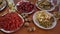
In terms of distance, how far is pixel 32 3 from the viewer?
1.37 metres

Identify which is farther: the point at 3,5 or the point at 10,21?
the point at 3,5

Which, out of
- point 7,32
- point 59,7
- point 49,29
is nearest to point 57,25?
point 49,29

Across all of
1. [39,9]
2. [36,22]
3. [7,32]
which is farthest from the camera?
[39,9]

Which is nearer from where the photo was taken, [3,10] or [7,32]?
[7,32]

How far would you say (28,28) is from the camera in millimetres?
1188

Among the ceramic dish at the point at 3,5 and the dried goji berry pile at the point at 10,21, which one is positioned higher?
the ceramic dish at the point at 3,5

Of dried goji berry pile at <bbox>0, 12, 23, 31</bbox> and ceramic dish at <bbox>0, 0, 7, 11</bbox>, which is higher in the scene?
ceramic dish at <bbox>0, 0, 7, 11</bbox>

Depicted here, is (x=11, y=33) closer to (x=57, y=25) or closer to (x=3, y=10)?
(x=3, y=10)

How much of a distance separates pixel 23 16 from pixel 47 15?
0.66 ft

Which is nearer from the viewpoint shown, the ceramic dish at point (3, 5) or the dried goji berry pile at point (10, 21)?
the dried goji berry pile at point (10, 21)

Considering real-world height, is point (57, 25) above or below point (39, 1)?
below

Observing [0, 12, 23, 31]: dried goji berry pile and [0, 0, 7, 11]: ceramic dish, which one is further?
[0, 0, 7, 11]: ceramic dish

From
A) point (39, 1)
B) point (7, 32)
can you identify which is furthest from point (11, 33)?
point (39, 1)

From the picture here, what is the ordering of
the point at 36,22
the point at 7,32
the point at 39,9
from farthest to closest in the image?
the point at 39,9
the point at 36,22
the point at 7,32
